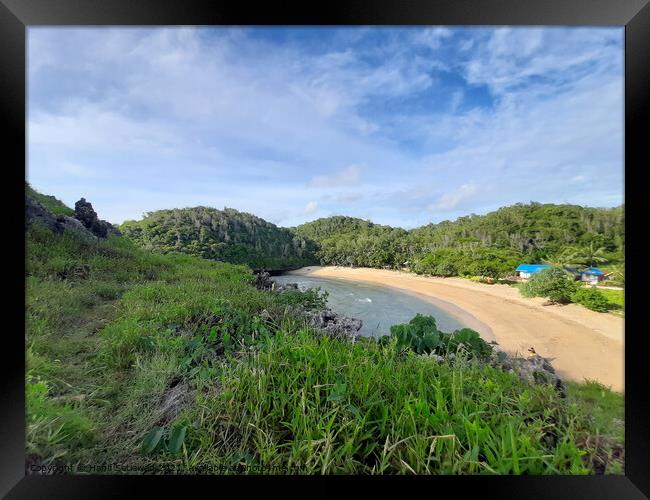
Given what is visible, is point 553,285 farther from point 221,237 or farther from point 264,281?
point 221,237

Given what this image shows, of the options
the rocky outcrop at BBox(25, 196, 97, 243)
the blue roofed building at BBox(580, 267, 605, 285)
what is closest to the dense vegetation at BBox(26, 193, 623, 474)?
the rocky outcrop at BBox(25, 196, 97, 243)

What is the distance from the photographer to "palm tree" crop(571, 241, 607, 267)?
1251 mm

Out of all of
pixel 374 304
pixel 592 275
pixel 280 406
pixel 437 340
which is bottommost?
pixel 280 406

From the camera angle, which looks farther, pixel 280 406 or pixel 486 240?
pixel 486 240

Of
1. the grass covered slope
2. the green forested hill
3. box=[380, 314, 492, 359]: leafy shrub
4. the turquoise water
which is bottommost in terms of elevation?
box=[380, 314, 492, 359]: leafy shrub

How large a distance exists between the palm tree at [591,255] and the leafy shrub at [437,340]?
692mm

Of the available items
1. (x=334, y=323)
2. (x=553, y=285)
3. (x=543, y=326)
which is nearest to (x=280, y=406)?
(x=334, y=323)

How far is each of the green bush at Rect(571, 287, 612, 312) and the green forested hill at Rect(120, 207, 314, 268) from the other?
1.71m

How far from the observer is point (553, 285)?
1.39 metres

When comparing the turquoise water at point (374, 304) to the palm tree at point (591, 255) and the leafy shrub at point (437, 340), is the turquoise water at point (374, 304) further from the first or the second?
the palm tree at point (591, 255)

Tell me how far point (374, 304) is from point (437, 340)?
1.67 feet

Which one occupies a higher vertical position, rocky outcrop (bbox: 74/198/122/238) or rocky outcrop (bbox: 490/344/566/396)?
rocky outcrop (bbox: 74/198/122/238)

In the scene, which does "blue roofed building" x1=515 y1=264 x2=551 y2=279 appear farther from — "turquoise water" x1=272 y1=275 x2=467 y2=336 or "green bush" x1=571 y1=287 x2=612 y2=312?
"turquoise water" x1=272 y1=275 x2=467 y2=336

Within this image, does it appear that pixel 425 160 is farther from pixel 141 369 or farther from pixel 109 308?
pixel 109 308
